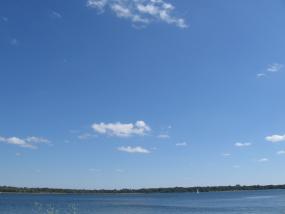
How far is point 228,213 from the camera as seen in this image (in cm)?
5978

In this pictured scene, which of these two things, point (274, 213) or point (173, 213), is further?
point (173, 213)

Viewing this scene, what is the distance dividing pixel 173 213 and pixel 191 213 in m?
2.38

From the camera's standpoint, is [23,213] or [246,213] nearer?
[23,213]

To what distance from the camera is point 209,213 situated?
6016 cm

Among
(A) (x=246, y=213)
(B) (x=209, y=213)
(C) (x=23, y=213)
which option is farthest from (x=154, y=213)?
(C) (x=23, y=213)

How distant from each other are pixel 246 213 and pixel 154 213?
11646 millimetres

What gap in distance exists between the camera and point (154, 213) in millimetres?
58844

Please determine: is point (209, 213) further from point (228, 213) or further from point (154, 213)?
point (154, 213)

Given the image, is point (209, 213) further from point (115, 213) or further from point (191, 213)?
point (115, 213)

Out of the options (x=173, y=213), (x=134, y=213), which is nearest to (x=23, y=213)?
(x=134, y=213)

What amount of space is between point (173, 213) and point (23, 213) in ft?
65.0

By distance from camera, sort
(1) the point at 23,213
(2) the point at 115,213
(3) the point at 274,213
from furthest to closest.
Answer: (2) the point at 115,213
(3) the point at 274,213
(1) the point at 23,213

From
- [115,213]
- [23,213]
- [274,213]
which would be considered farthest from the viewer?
[115,213]

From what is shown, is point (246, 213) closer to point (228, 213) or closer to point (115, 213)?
point (228, 213)
